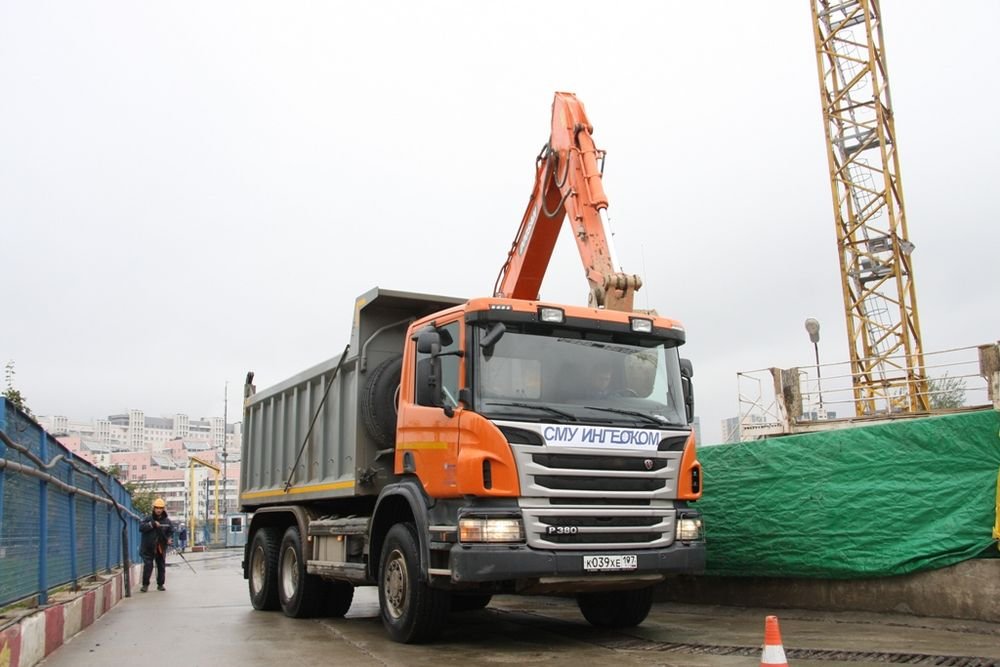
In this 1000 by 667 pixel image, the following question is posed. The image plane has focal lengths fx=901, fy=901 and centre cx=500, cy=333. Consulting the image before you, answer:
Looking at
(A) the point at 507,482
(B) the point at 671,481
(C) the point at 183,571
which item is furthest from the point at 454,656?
(C) the point at 183,571

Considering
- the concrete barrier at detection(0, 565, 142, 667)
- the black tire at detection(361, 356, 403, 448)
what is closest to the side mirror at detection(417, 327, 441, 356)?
the black tire at detection(361, 356, 403, 448)

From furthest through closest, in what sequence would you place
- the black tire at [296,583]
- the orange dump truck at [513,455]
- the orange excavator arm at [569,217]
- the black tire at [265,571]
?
the black tire at [265,571]
the black tire at [296,583]
the orange excavator arm at [569,217]
the orange dump truck at [513,455]

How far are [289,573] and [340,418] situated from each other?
247 centimetres

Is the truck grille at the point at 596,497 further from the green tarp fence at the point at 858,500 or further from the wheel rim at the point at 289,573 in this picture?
the wheel rim at the point at 289,573

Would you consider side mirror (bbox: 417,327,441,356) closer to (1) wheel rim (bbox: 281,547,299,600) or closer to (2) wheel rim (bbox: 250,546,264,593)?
(1) wheel rim (bbox: 281,547,299,600)

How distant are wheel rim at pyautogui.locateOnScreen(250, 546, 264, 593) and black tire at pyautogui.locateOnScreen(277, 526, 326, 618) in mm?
491

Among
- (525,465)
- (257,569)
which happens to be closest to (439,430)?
(525,465)

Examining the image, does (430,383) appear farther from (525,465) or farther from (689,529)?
(689,529)

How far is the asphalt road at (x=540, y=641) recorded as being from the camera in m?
6.88

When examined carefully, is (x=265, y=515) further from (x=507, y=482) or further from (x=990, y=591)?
(x=990, y=591)

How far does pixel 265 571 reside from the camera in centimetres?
1165

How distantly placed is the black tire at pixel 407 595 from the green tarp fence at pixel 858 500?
12.4 ft

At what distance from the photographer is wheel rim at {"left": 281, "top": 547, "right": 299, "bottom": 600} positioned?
35.7 ft

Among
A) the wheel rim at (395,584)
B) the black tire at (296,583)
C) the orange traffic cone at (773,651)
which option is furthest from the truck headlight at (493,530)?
the black tire at (296,583)
